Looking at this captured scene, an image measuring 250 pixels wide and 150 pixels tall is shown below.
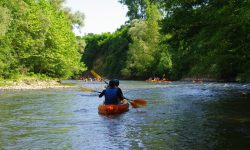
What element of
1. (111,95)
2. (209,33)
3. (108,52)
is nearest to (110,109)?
(111,95)

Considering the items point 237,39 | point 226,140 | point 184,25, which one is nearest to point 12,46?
point 184,25

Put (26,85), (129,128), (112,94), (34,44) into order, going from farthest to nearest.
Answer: (34,44) → (26,85) → (112,94) → (129,128)

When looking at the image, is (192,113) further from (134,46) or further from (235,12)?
(134,46)

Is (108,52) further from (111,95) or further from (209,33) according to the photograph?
(111,95)

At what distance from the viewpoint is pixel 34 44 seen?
44.5 meters

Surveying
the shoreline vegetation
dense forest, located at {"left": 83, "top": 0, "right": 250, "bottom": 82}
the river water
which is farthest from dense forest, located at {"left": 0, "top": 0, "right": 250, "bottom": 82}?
the river water

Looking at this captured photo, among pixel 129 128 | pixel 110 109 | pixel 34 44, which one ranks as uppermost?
pixel 34 44

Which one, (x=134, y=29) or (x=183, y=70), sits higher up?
(x=134, y=29)

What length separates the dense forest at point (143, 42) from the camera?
63.3 feet

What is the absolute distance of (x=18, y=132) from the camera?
42.0ft

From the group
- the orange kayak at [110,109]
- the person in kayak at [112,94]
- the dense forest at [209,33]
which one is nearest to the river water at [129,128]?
the orange kayak at [110,109]

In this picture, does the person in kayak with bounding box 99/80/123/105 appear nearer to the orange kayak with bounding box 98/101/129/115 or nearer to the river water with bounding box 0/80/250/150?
the orange kayak with bounding box 98/101/129/115

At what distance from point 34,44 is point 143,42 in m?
29.7

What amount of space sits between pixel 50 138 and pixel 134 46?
2405 inches
